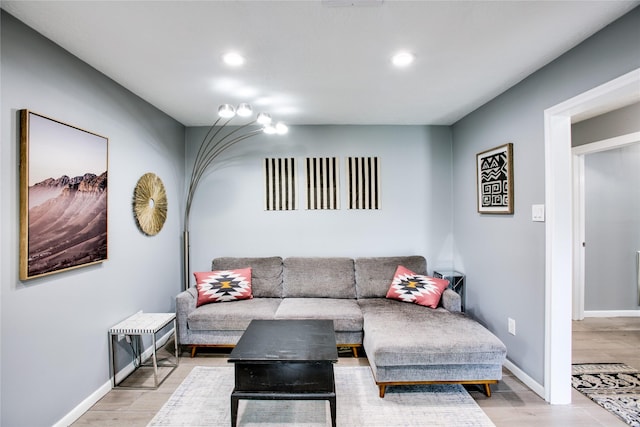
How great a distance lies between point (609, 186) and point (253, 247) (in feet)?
15.0

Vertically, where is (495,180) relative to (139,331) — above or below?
above

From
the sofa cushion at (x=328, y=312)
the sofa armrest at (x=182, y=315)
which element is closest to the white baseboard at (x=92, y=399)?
the sofa armrest at (x=182, y=315)

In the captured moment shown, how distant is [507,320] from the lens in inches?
110

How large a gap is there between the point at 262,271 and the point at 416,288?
→ 5.54 feet

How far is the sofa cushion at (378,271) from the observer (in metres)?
3.54

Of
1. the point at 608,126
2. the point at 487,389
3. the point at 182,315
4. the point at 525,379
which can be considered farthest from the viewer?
the point at 608,126

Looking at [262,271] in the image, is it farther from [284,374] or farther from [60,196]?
[60,196]

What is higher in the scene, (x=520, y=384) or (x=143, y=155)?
(x=143, y=155)

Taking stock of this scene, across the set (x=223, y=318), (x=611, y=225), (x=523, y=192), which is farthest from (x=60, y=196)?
(x=611, y=225)

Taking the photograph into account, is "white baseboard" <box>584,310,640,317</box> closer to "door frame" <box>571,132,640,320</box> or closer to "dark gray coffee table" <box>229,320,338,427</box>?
"door frame" <box>571,132,640,320</box>

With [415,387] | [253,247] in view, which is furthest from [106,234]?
[415,387]

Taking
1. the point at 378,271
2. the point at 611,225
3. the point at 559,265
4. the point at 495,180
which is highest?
the point at 495,180

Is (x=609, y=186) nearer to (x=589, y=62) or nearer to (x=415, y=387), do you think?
(x=589, y=62)

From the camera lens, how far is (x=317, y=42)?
76.9 inches
